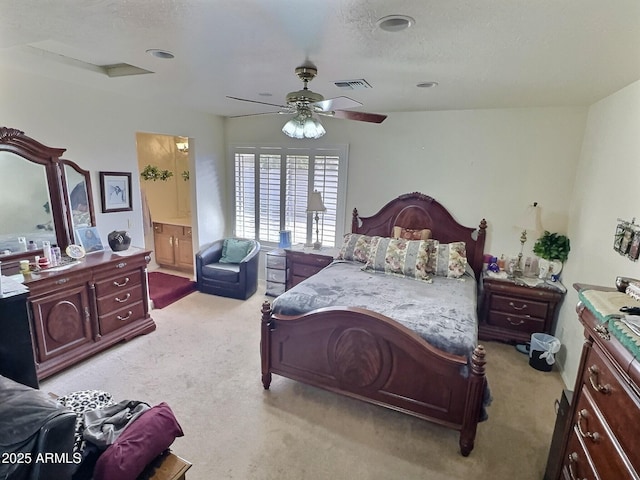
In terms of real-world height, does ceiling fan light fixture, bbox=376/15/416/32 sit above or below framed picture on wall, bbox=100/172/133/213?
above

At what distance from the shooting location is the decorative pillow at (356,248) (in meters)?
4.01

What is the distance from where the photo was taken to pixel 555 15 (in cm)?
148

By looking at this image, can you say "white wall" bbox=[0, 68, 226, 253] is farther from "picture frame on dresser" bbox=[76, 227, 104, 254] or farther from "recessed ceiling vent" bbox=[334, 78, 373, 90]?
"recessed ceiling vent" bbox=[334, 78, 373, 90]

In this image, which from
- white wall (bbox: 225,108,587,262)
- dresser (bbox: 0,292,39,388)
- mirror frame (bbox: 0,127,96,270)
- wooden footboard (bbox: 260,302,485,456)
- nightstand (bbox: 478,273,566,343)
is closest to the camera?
dresser (bbox: 0,292,39,388)

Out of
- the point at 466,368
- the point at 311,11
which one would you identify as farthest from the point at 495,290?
the point at 311,11

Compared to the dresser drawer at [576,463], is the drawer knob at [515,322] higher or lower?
lower

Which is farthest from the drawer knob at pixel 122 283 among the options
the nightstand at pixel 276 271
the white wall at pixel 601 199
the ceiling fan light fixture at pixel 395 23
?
the white wall at pixel 601 199

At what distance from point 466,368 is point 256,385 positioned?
1.73m

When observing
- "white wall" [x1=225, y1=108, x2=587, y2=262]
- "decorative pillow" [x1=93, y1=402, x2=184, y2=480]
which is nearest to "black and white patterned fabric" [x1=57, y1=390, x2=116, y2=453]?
"decorative pillow" [x1=93, y1=402, x2=184, y2=480]

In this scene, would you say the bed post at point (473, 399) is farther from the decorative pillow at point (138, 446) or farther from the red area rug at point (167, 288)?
the red area rug at point (167, 288)

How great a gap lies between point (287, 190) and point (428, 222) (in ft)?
6.74

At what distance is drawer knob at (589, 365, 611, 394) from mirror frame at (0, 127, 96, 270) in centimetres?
409

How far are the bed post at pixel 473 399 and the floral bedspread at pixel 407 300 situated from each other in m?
0.11

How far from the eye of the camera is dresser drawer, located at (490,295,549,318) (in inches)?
138
